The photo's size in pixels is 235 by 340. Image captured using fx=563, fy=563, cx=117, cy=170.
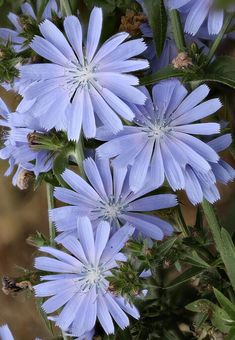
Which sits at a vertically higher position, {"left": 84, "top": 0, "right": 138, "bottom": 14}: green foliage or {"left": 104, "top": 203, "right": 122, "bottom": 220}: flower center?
{"left": 84, "top": 0, "right": 138, "bottom": 14}: green foliage

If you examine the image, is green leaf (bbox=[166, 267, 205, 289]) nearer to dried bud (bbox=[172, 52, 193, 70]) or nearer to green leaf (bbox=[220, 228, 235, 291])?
green leaf (bbox=[220, 228, 235, 291])

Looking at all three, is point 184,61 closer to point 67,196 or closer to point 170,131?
point 170,131

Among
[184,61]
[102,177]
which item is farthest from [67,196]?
[184,61]

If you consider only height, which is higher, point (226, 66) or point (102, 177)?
point (226, 66)

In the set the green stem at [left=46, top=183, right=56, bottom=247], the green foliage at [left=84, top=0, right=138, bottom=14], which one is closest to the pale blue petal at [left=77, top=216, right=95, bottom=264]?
the green stem at [left=46, top=183, right=56, bottom=247]

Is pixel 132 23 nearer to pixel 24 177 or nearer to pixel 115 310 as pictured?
pixel 24 177

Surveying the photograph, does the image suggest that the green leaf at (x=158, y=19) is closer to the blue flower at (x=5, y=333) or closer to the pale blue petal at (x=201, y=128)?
the pale blue petal at (x=201, y=128)
